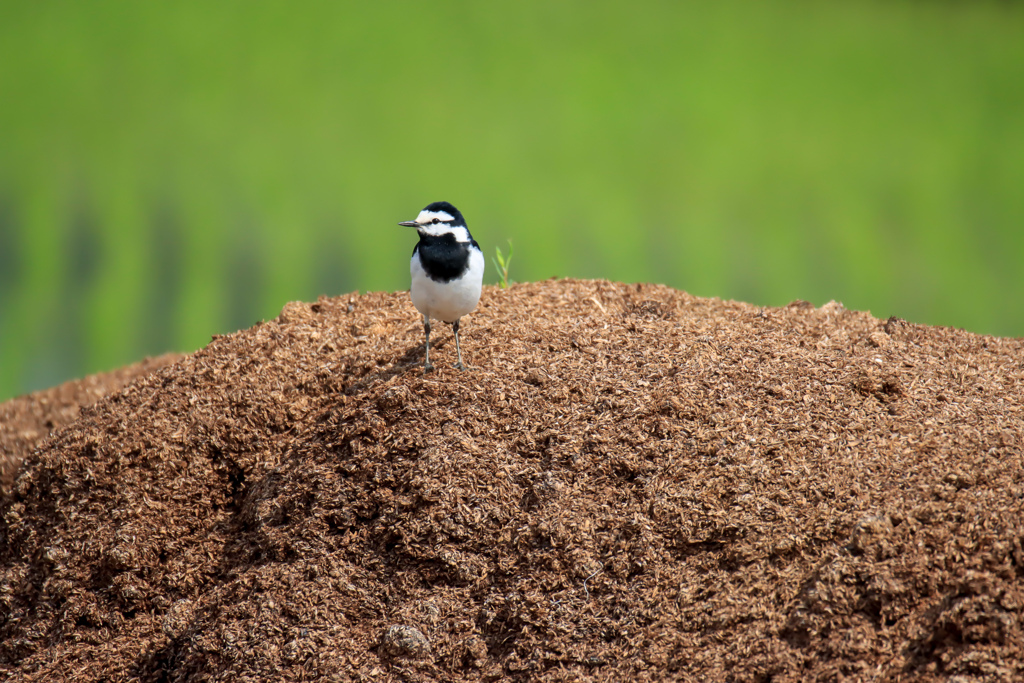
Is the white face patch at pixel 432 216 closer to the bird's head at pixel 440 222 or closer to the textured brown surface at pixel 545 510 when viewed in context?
the bird's head at pixel 440 222

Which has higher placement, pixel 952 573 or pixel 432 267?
pixel 432 267

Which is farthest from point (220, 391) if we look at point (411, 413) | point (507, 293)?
point (507, 293)

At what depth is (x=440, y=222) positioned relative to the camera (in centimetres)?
297

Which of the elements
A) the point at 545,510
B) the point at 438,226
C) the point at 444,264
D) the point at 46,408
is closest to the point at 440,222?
the point at 438,226

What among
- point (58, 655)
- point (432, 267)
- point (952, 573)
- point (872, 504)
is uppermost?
point (432, 267)

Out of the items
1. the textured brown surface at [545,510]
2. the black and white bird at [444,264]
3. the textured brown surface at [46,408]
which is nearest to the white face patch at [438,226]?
the black and white bird at [444,264]

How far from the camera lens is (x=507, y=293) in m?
3.85

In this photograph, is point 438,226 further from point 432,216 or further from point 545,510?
point 545,510

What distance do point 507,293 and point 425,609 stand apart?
1.75 m

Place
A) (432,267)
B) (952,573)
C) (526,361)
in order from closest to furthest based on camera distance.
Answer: (952,573) < (432,267) < (526,361)

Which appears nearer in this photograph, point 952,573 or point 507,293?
point 952,573

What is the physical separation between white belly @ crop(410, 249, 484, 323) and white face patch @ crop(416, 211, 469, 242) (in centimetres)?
9

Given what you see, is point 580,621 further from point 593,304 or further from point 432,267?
point 593,304

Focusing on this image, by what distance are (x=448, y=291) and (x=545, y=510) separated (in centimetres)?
89
